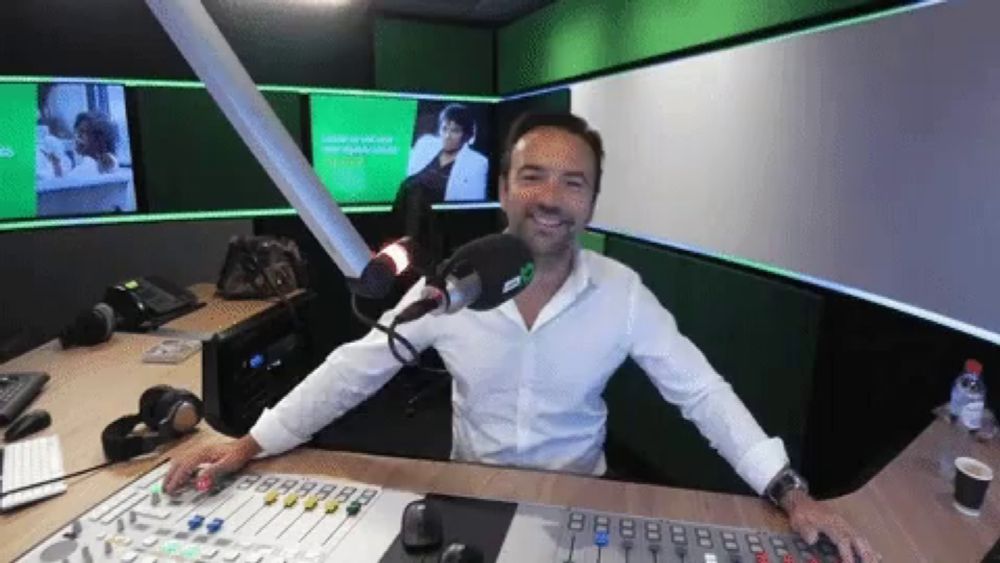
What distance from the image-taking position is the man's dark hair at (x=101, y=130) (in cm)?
275

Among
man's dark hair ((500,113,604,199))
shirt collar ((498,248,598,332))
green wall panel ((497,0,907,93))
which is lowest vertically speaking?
shirt collar ((498,248,598,332))

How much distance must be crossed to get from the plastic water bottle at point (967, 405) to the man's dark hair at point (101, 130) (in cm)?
317

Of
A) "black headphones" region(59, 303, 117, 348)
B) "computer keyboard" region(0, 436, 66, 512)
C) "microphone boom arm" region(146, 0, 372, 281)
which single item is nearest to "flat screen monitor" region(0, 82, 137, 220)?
"black headphones" region(59, 303, 117, 348)

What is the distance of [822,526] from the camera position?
38.8 inches

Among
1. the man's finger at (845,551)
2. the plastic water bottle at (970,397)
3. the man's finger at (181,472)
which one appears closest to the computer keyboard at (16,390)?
the man's finger at (181,472)

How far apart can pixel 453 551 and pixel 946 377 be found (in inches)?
54.3

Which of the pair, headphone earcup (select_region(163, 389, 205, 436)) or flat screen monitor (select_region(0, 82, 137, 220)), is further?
flat screen monitor (select_region(0, 82, 137, 220))

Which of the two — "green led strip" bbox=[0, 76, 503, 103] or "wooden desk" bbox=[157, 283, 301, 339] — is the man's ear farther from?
"green led strip" bbox=[0, 76, 503, 103]

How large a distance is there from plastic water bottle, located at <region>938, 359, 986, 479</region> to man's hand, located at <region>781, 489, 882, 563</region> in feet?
1.87

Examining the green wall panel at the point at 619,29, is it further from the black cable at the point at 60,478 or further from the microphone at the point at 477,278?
the black cable at the point at 60,478

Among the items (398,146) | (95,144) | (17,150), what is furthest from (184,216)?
(398,146)

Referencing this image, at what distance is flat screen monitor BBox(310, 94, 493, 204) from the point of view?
3736mm

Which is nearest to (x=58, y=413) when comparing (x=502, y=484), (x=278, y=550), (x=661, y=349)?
(x=278, y=550)

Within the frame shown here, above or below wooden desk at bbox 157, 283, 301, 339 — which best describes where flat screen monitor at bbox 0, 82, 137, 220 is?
above
